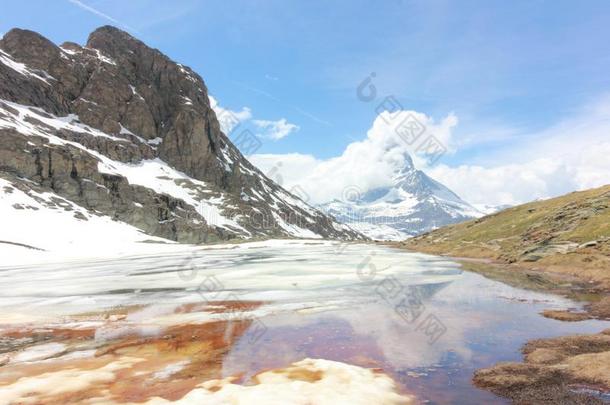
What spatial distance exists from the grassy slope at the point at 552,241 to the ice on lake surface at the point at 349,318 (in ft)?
34.1

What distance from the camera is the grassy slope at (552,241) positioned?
142 ft

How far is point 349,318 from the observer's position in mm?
24359

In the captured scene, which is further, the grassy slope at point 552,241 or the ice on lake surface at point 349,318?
the grassy slope at point 552,241

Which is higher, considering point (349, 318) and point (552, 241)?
point (552, 241)

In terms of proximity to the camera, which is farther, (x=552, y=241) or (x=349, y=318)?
(x=552, y=241)

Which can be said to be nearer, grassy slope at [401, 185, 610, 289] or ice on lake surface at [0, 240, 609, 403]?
ice on lake surface at [0, 240, 609, 403]

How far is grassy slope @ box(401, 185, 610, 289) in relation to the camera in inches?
1698

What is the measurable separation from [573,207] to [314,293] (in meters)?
57.4

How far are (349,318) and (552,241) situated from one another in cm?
4452

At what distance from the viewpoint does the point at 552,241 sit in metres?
56.3

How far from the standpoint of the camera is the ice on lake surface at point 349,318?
1627 cm

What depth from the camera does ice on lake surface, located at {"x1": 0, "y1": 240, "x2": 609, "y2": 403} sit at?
53.4ft

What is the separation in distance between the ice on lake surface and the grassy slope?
10.4 m

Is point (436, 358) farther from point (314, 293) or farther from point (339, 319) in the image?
point (314, 293)
